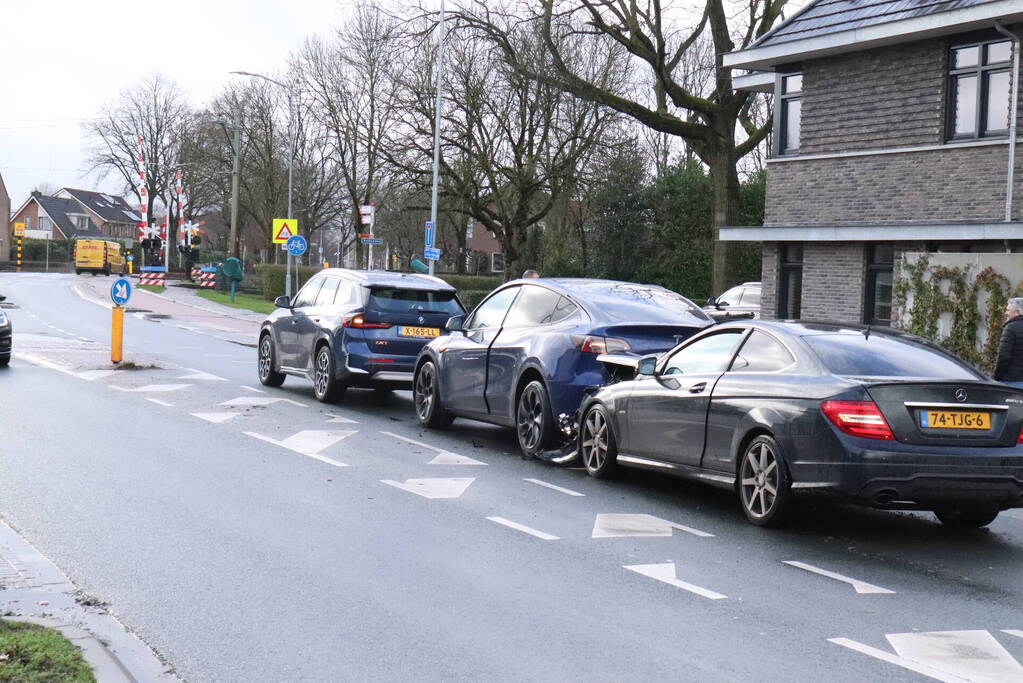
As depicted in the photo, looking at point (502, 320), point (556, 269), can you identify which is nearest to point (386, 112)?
point (556, 269)

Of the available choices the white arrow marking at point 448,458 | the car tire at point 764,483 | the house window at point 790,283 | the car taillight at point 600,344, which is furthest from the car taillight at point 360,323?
the house window at point 790,283

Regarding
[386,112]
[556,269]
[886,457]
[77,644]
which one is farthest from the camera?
[386,112]

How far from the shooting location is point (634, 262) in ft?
129

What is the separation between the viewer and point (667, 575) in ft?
22.8

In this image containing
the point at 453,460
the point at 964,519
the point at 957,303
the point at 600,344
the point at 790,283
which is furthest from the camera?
the point at 790,283

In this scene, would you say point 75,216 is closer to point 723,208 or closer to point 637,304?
point 723,208

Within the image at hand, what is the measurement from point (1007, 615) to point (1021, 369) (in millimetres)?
6108

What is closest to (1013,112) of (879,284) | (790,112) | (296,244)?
(879,284)

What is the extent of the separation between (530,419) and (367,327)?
4108mm

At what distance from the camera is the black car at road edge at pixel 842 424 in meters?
7.68

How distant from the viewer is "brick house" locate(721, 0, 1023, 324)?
768 inches

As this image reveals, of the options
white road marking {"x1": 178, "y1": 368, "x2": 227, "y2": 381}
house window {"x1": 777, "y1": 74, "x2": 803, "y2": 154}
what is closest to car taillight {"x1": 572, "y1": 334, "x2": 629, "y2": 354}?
white road marking {"x1": 178, "y1": 368, "x2": 227, "y2": 381}

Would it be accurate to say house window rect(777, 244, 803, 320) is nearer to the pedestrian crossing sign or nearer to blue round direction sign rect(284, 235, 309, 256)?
blue round direction sign rect(284, 235, 309, 256)

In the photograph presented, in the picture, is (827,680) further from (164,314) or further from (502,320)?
(164,314)
